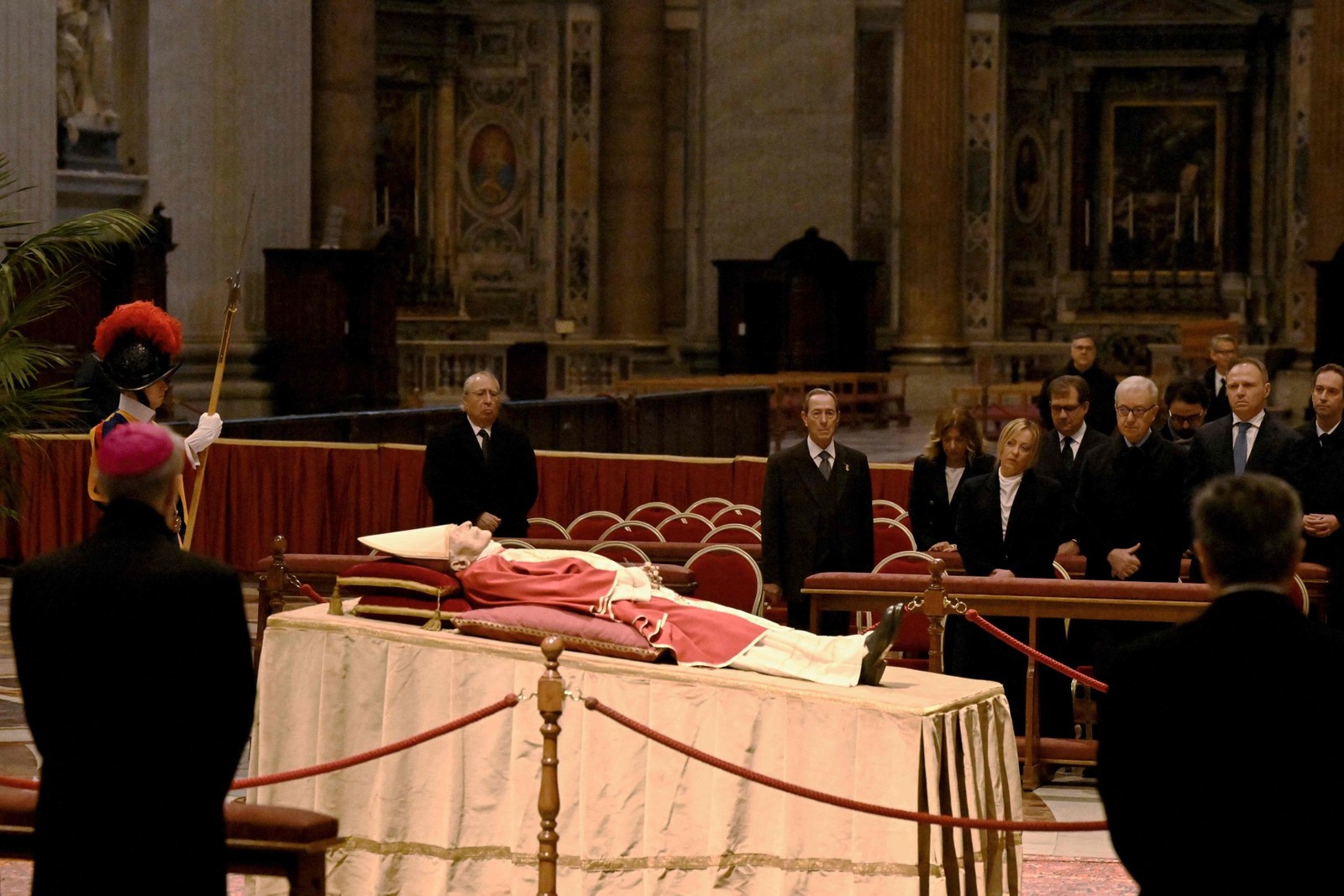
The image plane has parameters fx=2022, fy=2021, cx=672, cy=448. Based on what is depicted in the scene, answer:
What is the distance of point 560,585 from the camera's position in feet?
19.6

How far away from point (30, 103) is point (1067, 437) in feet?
30.0

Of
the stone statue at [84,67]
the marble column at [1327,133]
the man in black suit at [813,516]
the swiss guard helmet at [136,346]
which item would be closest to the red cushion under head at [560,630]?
the swiss guard helmet at [136,346]

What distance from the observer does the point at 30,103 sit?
14.9 meters

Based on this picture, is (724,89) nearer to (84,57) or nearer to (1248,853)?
(84,57)

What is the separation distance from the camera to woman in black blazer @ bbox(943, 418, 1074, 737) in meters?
7.82

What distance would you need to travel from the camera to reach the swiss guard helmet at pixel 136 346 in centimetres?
717

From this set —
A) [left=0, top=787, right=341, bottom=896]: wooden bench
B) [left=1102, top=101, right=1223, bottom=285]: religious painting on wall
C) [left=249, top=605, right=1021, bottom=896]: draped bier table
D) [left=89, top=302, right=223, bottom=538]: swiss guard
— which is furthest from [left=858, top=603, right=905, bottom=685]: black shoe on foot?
[left=1102, top=101, right=1223, bottom=285]: religious painting on wall

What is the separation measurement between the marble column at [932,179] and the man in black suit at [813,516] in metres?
18.3

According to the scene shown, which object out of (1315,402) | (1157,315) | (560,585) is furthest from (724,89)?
(560,585)

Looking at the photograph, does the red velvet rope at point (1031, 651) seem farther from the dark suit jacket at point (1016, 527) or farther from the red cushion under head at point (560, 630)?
the red cushion under head at point (560, 630)

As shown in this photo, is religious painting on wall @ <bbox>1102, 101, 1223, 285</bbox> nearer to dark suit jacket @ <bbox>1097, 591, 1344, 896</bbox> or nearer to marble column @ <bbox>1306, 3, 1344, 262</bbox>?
marble column @ <bbox>1306, 3, 1344, 262</bbox>

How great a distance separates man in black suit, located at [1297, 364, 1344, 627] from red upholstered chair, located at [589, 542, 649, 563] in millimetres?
2814

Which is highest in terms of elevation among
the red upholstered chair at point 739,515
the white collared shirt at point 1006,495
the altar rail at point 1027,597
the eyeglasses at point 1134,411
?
the eyeglasses at point 1134,411

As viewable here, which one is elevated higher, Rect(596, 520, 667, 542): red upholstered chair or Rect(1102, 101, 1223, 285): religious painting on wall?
Rect(1102, 101, 1223, 285): religious painting on wall
